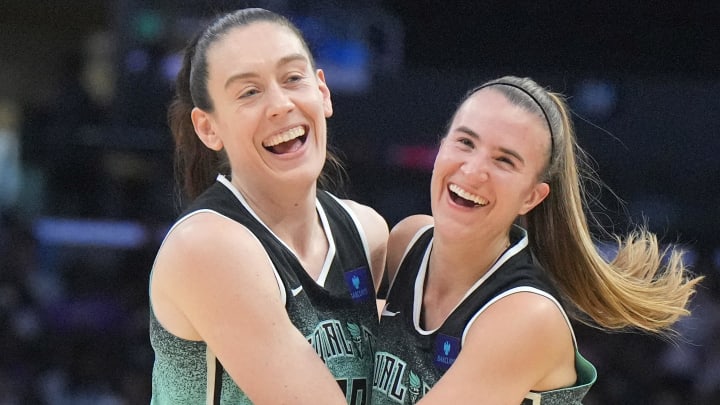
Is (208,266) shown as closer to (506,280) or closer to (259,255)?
(259,255)

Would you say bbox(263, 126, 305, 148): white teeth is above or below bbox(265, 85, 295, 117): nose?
below

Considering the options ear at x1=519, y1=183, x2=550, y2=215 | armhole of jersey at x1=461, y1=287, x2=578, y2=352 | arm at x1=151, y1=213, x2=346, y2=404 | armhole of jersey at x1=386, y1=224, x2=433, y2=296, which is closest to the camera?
arm at x1=151, y1=213, x2=346, y2=404

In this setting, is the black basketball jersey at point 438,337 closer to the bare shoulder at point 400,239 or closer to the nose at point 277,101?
the bare shoulder at point 400,239

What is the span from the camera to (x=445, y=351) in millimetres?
2436

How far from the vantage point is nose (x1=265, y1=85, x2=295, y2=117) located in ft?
8.21

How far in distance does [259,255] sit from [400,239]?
0.56m

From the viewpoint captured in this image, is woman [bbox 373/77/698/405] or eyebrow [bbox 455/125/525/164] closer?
woman [bbox 373/77/698/405]

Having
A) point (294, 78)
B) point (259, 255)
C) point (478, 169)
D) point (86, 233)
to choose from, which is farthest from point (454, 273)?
point (86, 233)

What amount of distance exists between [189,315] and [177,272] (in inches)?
3.8

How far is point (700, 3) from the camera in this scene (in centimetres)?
605

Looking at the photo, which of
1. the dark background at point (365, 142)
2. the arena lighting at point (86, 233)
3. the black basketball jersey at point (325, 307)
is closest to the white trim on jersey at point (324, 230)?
the black basketball jersey at point (325, 307)

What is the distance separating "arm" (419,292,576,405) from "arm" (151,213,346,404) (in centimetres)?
25

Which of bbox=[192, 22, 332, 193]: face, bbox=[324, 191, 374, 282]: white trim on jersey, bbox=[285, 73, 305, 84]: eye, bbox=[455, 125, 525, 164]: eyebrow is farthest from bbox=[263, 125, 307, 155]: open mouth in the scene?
bbox=[455, 125, 525, 164]: eyebrow

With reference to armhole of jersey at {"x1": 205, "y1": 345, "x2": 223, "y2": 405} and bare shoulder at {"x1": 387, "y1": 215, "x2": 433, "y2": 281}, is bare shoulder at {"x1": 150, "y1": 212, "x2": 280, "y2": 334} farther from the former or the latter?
bare shoulder at {"x1": 387, "y1": 215, "x2": 433, "y2": 281}
